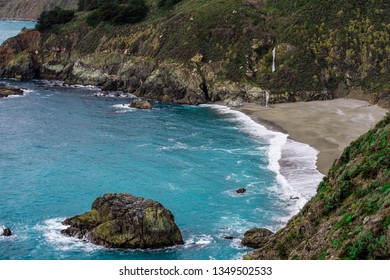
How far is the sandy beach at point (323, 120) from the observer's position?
72.1 metres

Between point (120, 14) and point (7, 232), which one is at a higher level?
point (120, 14)

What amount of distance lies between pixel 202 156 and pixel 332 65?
43.5 meters

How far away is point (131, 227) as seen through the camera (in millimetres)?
44781

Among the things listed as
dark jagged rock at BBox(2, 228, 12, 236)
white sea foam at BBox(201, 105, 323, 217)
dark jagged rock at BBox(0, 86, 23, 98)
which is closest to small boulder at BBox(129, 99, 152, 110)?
white sea foam at BBox(201, 105, 323, 217)

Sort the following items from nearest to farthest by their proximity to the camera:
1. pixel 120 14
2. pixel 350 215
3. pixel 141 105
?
1. pixel 350 215
2. pixel 141 105
3. pixel 120 14

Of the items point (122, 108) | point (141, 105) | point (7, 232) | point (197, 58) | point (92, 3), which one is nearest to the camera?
point (7, 232)

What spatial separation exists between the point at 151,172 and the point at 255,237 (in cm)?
2178

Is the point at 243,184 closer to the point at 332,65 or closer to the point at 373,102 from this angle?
the point at 373,102

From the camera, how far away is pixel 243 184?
194 feet

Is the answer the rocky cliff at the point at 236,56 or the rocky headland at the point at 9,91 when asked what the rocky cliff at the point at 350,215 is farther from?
the rocky headland at the point at 9,91

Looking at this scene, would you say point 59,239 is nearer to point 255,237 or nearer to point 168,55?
point 255,237

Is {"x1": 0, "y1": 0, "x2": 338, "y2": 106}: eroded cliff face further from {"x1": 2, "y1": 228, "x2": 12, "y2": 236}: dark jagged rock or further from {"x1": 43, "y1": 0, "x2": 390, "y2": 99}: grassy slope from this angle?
{"x1": 2, "y1": 228, "x2": 12, "y2": 236}: dark jagged rock

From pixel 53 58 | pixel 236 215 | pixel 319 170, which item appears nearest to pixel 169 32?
pixel 53 58

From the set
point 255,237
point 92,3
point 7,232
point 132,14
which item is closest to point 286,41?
point 132,14
